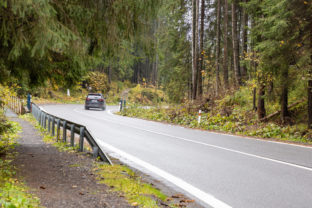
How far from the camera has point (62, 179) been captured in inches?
225

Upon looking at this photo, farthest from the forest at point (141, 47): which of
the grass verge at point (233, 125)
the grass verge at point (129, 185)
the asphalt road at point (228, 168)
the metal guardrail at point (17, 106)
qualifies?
the metal guardrail at point (17, 106)

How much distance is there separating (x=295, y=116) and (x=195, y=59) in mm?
9642

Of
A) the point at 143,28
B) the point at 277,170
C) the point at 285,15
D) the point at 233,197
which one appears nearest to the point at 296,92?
the point at 285,15

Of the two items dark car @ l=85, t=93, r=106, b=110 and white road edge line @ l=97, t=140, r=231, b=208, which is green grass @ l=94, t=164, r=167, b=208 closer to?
white road edge line @ l=97, t=140, r=231, b=208

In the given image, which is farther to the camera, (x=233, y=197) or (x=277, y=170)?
(x=277, y=170)

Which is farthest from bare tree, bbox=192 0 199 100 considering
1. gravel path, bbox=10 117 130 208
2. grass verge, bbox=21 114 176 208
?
grass verge, bbox=21 114 176 208

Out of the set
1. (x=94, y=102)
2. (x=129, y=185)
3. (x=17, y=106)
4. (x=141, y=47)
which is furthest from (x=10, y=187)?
(x=94, y=102)

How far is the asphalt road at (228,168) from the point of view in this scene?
5.11m

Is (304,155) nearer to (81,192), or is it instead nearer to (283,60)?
(283,60)

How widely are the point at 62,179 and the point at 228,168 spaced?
12.2ft

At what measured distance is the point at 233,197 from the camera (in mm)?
5082

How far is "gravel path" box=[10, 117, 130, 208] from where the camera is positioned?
447 centimetres

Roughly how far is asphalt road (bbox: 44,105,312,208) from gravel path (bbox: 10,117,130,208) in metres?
1.49

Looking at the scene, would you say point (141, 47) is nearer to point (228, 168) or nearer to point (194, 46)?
point (228, 168)
